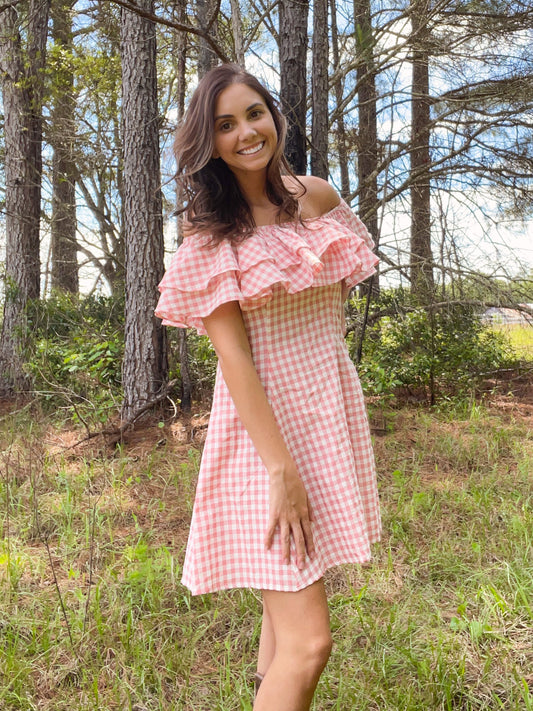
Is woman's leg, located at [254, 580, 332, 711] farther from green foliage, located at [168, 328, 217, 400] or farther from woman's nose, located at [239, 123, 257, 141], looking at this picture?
green foliage, located at [168, 328, 217, 400]

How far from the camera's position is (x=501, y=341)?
5.85 meters

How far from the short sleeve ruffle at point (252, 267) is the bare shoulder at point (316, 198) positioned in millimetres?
162

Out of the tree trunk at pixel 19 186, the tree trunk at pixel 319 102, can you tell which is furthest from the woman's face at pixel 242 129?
the tree trunk at pixel 19 186

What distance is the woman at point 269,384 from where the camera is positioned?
53.0 inches

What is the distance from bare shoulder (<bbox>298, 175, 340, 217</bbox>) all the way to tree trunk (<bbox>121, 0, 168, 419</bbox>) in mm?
3081

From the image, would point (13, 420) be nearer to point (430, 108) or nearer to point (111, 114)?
point (111, 114)

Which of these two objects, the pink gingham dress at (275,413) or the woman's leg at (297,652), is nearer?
the woman's leg at (297,652)

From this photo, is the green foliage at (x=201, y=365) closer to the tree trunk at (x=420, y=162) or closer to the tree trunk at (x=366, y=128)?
the tree trunk at (x=366, y=128)

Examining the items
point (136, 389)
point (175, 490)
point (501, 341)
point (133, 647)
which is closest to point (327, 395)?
A: point (133, 647)

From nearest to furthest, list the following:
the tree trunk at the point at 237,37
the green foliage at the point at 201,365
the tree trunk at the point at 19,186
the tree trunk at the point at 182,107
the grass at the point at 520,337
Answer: the tree trunk at the point at 237,37 → the tree trunk at the point at 182,107 → the green foliage at the point at 201,365 → the grass at the point at 520,337 → the tree trunk at the point at 19,186

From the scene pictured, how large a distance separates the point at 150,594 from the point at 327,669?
767 millimetres

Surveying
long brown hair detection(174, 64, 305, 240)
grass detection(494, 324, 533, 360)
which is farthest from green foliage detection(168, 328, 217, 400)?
long brown hair detection(174, 64, 305, 240)

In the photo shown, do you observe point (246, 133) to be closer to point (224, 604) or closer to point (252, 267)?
point (252, 267)

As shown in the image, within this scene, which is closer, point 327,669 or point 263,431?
point 263,431
